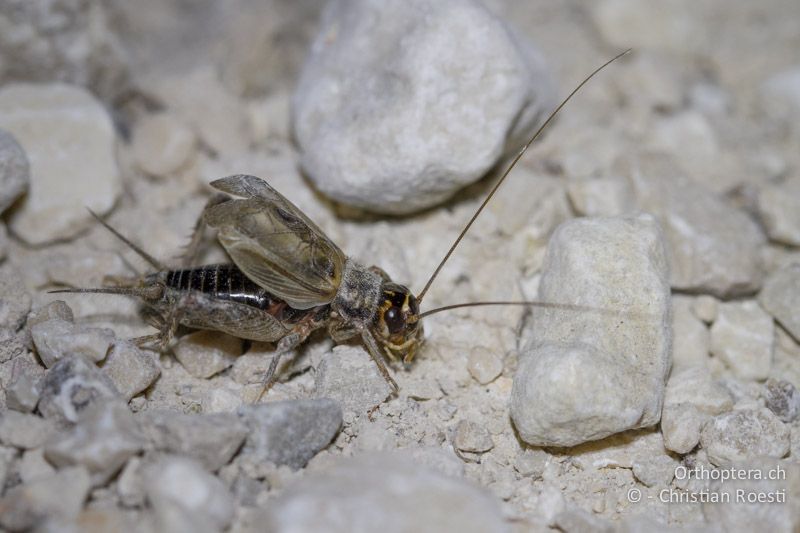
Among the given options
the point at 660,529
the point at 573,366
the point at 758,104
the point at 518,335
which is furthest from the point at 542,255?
the point at 758,104

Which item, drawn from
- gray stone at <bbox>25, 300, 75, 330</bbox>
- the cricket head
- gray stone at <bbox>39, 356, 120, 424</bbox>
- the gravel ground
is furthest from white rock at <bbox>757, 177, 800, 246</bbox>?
gray stone at <bbox>25, 300, 75, 330</bbox>

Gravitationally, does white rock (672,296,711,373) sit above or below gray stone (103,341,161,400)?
below

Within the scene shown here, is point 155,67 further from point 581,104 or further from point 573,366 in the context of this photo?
point 573,366

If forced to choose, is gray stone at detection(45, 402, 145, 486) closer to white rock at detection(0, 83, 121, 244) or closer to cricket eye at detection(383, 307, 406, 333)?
cricket eye at detection(383, 307, 406, 333)

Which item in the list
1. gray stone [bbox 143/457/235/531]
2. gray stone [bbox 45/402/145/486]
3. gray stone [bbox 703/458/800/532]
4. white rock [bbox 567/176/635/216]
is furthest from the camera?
white rock [bbox 567/176/635/216]

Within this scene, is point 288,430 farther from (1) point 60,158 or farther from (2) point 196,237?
(1) point 60,158

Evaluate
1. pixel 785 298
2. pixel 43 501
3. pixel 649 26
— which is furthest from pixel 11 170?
pixel 649 26
